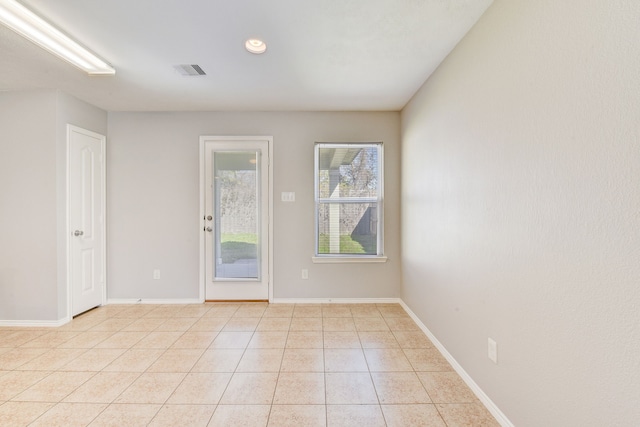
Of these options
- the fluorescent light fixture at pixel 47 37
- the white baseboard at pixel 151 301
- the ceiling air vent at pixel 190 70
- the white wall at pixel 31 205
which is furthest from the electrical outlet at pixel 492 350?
the white wall at pixel 31 205

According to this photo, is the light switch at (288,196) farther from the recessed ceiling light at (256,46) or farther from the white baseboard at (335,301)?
the recessed ceiling light at (256,46)

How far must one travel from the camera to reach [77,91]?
305 centimetres

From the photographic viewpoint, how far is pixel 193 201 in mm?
3727

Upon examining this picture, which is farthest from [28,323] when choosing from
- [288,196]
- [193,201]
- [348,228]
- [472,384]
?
[472,384]

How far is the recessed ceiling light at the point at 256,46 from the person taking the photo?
2.13 metres

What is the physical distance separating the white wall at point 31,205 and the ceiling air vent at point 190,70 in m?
1.51

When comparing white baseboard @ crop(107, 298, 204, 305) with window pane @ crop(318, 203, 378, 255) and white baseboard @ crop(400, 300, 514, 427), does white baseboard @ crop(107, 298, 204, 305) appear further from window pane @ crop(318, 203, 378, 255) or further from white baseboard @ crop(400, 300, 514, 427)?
white baseboard @ crop(400, 300, 514, 427)

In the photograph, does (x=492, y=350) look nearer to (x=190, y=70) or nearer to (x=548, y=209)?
(x=548, y=209)

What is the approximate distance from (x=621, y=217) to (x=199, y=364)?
8.66 ft

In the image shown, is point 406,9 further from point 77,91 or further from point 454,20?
point 77,91

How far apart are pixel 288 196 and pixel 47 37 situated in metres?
2.46

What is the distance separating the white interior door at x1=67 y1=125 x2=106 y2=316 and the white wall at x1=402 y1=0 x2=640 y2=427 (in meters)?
3.82

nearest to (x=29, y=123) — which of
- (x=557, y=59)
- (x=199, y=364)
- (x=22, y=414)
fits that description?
(x=22, y=414)

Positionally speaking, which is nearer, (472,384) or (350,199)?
(472,384)
